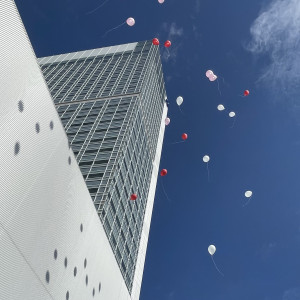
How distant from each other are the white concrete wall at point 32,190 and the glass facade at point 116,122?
22.1 m

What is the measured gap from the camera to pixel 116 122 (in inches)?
2685

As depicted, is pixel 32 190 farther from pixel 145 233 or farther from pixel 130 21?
pixel 145 233

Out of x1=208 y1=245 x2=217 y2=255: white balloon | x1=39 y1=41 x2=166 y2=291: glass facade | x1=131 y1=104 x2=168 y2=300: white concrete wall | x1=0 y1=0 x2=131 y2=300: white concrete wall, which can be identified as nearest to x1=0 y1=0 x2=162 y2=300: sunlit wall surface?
x1=0 y1=0 x2=131 y2=300: white concrete wall

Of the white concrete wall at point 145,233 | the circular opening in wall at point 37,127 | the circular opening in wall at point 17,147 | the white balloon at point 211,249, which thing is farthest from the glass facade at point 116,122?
the circular opening in wall at point 17,147

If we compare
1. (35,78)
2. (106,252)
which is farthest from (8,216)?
(106,252)

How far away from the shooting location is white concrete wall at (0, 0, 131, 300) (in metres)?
18.7

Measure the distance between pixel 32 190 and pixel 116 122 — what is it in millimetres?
47817

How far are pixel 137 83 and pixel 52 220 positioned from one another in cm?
6518

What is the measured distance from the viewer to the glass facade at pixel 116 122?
53.7 meters

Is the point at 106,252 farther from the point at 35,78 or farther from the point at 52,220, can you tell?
the point at 35,78

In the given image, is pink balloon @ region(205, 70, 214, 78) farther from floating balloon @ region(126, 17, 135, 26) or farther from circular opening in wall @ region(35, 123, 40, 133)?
circular opening in wall @ region(35, 123, 40, 133)

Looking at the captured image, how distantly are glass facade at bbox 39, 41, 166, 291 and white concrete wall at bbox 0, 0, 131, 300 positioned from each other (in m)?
22.1

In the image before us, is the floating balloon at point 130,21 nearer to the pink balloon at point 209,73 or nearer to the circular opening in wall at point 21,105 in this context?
the pink balloon at point 209,73

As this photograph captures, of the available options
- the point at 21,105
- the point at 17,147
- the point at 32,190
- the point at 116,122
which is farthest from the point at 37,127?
the point at 116,122
